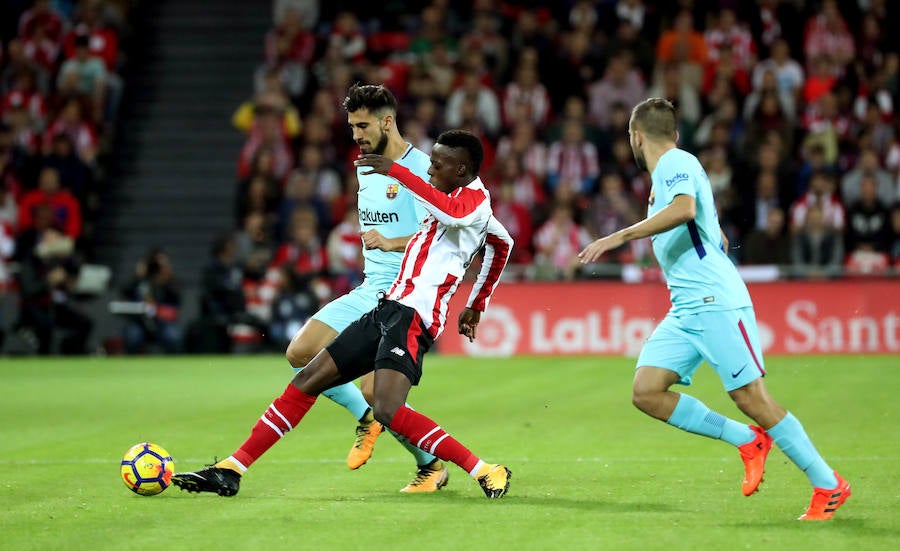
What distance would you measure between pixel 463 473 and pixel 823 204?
1142cm

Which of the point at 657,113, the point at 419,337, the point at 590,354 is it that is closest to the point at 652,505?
the point at 419,337

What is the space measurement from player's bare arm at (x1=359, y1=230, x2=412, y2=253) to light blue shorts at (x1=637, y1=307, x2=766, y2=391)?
60.9 inches

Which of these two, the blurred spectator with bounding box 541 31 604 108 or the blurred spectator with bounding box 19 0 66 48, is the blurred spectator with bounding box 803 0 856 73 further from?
the blurred spectator with bounding box 19 0 66 48

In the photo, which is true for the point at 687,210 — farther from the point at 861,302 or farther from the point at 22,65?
the point at 22,65

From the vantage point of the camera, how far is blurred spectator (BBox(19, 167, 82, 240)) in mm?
21500

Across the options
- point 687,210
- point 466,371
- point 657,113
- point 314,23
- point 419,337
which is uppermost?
point 314,23

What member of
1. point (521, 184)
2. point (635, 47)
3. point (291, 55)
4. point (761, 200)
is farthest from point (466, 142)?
point (291, 55)

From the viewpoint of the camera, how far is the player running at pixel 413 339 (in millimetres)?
7777

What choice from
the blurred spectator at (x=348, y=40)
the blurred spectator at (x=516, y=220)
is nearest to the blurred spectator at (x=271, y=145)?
the blurred spectator at (x=348, y=40)

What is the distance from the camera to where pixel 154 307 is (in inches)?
805

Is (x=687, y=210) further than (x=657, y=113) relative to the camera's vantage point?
No

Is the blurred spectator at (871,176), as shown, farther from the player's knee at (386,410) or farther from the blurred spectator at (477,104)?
the player's knee at (386,410)

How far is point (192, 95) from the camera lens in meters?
25.5

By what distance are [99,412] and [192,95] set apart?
43.1 feet
